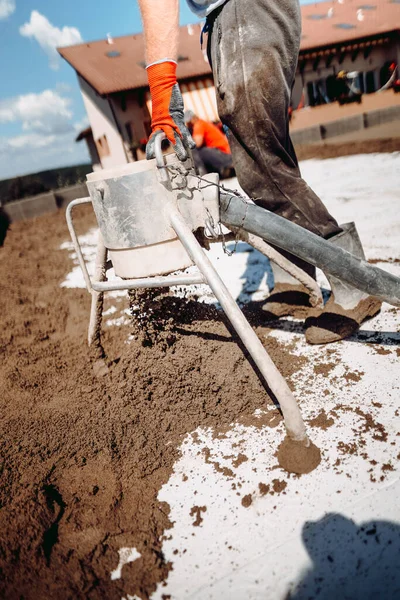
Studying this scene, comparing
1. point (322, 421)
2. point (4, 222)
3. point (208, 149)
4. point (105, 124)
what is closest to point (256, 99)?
point (322, 421)

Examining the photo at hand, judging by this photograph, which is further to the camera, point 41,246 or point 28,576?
point 41,246

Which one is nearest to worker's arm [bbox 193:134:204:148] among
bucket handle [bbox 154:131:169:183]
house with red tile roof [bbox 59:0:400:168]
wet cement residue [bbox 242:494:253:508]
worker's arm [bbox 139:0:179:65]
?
house with red tile roof [bbox 59:0:400:168]

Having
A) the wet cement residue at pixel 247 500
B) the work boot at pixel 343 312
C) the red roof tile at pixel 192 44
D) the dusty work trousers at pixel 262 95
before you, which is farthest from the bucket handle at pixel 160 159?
the red roof tile at pixel 192 44

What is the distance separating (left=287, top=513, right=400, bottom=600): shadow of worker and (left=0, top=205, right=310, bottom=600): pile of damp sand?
387mm

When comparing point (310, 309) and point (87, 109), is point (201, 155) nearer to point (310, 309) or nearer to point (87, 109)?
point (310, 309)

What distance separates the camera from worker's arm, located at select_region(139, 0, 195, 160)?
4.09ft

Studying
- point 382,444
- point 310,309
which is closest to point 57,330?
point 310,309

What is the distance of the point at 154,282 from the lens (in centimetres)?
128

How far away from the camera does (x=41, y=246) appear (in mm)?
4938

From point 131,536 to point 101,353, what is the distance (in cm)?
100

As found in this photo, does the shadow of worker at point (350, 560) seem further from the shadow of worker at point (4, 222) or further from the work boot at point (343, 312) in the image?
the shadow of worker at point (4, 222)

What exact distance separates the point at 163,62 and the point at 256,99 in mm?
381

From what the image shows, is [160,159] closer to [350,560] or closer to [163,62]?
[163,62]

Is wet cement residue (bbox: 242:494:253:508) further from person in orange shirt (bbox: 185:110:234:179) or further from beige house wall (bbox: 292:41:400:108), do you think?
beige house wall (bbox: 292:41:400:108)
